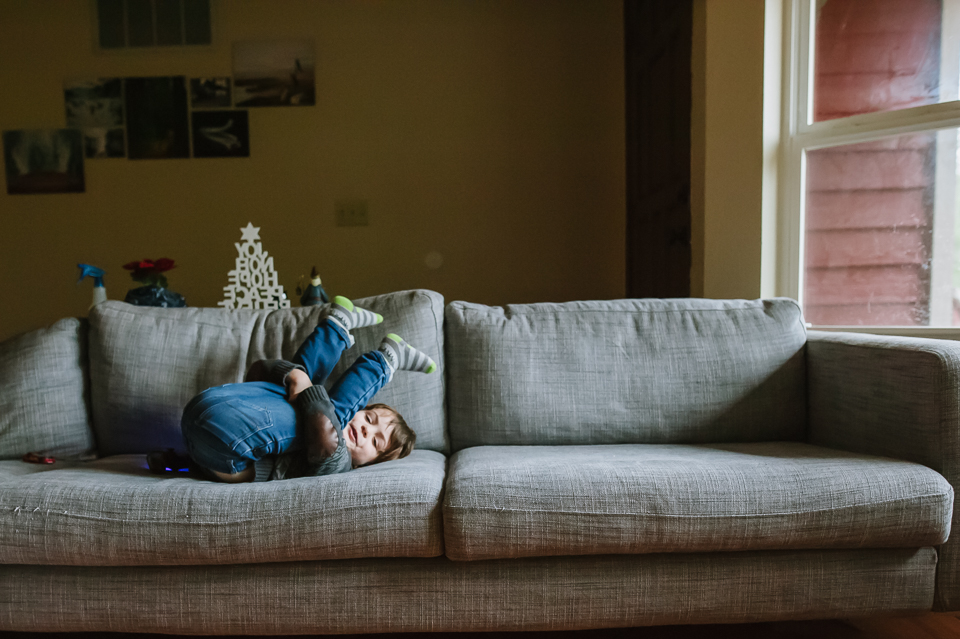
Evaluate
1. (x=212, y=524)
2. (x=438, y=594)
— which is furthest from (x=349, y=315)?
(x=438, y=594)

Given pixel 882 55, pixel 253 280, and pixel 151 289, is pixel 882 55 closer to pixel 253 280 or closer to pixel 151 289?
pixel 253 280

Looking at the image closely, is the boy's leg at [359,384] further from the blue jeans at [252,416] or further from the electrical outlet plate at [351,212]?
the electrical outlet plate at [351,212]

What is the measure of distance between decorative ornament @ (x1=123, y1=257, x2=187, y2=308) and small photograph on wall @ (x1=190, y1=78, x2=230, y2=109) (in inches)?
53.0

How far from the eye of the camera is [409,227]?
3.03m

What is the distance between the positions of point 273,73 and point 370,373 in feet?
6.99

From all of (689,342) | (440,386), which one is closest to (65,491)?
(440,386)

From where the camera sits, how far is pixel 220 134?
9.77ft

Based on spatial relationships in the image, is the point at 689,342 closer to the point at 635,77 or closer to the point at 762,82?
the point at 762,82

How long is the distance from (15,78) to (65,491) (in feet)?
9.10

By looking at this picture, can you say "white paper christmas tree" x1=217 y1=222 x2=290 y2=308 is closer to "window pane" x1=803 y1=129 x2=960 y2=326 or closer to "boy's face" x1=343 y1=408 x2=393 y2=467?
"boy's face" x1=343 y1=408 x2=393 y2=467

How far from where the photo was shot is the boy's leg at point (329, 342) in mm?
1513

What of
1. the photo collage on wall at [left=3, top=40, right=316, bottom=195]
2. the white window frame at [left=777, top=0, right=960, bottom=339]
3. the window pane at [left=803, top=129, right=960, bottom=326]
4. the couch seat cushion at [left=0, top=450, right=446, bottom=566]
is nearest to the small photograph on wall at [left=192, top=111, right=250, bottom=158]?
the photo collage on wall at [left=3, top=40, right=316, bottom=195]

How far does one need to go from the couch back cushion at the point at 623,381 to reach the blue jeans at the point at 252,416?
286 mm

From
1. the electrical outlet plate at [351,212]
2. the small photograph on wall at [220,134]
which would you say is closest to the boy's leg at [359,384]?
the electrical outlet plate at [351,212]
